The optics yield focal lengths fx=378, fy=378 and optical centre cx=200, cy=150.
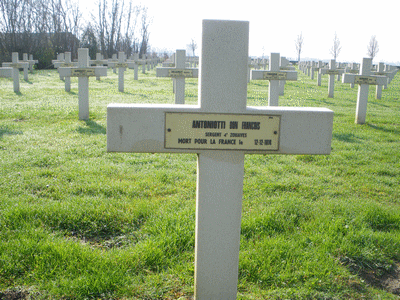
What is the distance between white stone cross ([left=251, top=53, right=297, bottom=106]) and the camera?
8.53 metres

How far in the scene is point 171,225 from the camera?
3.41 metres

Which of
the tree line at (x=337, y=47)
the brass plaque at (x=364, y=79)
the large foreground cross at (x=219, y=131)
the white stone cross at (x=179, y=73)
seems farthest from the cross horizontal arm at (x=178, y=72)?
the tree line at (x=337, y=47)

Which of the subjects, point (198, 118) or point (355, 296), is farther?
point (355, 296)

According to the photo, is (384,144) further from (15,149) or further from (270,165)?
(15,149)

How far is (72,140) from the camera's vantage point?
22.7 feet

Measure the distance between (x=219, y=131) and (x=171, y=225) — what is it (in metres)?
1.53

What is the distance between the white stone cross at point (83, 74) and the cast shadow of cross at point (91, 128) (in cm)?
51

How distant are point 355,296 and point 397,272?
1.90 feet

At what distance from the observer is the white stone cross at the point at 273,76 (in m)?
8.53

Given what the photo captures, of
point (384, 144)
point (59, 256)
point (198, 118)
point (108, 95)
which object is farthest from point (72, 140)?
point (108, 95)

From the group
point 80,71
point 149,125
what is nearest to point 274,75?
point 80,71

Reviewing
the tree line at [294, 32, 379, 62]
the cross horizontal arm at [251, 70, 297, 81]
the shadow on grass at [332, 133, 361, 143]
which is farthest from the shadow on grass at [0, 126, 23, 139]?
the tree line at [294, 32, 379, 62]

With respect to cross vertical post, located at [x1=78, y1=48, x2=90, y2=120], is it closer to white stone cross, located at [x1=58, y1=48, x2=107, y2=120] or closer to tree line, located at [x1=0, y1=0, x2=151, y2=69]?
white stone cross, located at [x1=58, y1=48, x2=107, y2=120]

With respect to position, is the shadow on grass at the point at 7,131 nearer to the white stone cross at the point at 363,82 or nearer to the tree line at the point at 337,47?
the white stone cross at the point at 363,82
